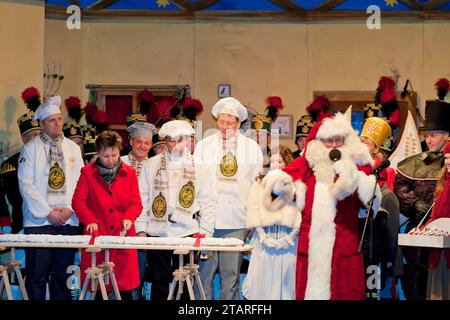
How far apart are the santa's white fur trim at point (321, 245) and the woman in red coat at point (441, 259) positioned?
79 centimetres

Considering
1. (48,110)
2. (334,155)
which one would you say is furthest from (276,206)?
(48,110)

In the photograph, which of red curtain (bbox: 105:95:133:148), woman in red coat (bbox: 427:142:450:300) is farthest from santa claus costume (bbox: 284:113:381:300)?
red curtain (bbox: 105:95:133:148)

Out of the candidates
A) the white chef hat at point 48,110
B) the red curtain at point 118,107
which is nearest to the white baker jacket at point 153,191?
the white chef hat at point 48,110


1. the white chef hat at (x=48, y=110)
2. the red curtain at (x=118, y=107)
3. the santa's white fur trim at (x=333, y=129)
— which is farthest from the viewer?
the red curtain at (x=118, y=107)

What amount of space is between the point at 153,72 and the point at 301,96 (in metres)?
1.92

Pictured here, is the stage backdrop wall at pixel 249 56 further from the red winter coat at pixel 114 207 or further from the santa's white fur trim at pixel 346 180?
the santa's white fur trim at pixel 346 180

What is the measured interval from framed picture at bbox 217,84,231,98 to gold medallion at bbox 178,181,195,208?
4303 mm

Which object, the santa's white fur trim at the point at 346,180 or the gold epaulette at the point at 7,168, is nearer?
the santa's white fur trim at the point at 346,180

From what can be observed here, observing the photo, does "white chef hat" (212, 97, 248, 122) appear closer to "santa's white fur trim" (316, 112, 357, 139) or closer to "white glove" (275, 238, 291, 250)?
"santa's white fur trim" (316, 112, 357, 139)

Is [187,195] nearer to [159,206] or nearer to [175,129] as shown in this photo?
[159,206]

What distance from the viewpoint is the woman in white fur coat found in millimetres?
5750

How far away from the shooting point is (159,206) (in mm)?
6820

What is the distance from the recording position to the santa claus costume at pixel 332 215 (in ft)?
18.0

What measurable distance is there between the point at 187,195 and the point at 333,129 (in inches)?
61.3
